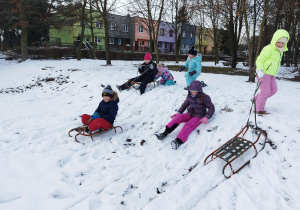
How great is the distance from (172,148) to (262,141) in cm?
175

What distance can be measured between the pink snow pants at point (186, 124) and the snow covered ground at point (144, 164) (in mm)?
182

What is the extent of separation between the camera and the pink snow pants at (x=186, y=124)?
14.6 feet

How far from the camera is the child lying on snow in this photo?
506cm

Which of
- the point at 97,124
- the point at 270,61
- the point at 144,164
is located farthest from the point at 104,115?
the point at 270,61

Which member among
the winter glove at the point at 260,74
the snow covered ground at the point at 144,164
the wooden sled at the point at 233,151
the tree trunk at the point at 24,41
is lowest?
the snow covered ground at the point at 144,164

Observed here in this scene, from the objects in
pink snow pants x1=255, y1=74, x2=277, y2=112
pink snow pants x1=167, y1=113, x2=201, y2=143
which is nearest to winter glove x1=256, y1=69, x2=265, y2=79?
pink snow pants x1=255, y1=74, x2=277, y2=112

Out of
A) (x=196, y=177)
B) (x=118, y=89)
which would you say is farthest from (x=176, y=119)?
(x=118, y=89)

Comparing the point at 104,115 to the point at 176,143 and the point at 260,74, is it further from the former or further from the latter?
the point at 260,74

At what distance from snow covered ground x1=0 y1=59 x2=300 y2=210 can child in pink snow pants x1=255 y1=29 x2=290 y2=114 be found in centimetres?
57

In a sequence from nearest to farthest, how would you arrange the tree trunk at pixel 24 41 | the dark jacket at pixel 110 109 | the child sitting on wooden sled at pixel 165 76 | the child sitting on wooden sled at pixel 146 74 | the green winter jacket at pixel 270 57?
the green winter jacket at pixel 270 57
the dark jacket at pixel 110 109
the child sitting on wooden sled at pixel 146 74
the child sitting on wooden sled at pixel 165 76
the tree trunk at pixel 24 41

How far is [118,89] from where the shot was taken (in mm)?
8664

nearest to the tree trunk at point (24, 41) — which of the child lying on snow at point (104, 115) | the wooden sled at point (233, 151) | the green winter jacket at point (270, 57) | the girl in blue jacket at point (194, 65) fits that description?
the girl in blue jacket at point (194, 65)

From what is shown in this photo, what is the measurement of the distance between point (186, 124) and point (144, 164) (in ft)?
4.35

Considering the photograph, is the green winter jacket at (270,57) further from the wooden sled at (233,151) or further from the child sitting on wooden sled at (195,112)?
the wooden sled at (233,151)
